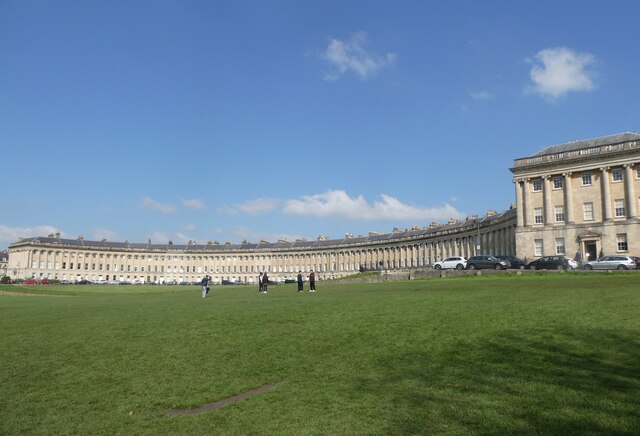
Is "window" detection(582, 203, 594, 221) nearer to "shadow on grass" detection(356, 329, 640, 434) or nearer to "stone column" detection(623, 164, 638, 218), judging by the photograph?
"stone column" detection(623, 164, 638, 218)

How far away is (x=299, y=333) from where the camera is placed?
642 inches

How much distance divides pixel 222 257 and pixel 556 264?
154715mm

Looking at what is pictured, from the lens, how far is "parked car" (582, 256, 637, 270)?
45.5 m

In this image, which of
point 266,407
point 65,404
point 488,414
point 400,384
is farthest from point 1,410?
point 488,414

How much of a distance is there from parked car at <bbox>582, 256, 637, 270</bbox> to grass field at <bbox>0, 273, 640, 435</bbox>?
30.1 meters

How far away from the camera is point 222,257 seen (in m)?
192

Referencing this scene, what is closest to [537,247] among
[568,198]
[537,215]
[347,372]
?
[537,215]

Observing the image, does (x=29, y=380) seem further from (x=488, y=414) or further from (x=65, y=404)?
(x=488, y=414)

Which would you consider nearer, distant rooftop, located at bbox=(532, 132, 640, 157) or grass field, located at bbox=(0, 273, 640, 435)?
grass field, located at bbox=(0, 273, 640, 435)

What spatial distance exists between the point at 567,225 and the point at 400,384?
62.5 m

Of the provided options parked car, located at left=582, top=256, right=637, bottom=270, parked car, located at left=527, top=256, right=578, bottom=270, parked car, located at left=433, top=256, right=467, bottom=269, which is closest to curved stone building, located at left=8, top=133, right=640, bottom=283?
parked car, located at left=433, top=256, right=467, bottom=269

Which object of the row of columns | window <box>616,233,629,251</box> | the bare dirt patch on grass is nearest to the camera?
the bare dirt patch on grass

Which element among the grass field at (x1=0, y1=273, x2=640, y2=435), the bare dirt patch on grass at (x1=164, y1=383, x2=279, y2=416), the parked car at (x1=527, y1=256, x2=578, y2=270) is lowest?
the bare dirt patch on grass at (x1=164, y1=383, x2=279, y2=416)

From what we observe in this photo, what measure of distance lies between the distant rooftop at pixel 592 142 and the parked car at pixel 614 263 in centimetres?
2293
